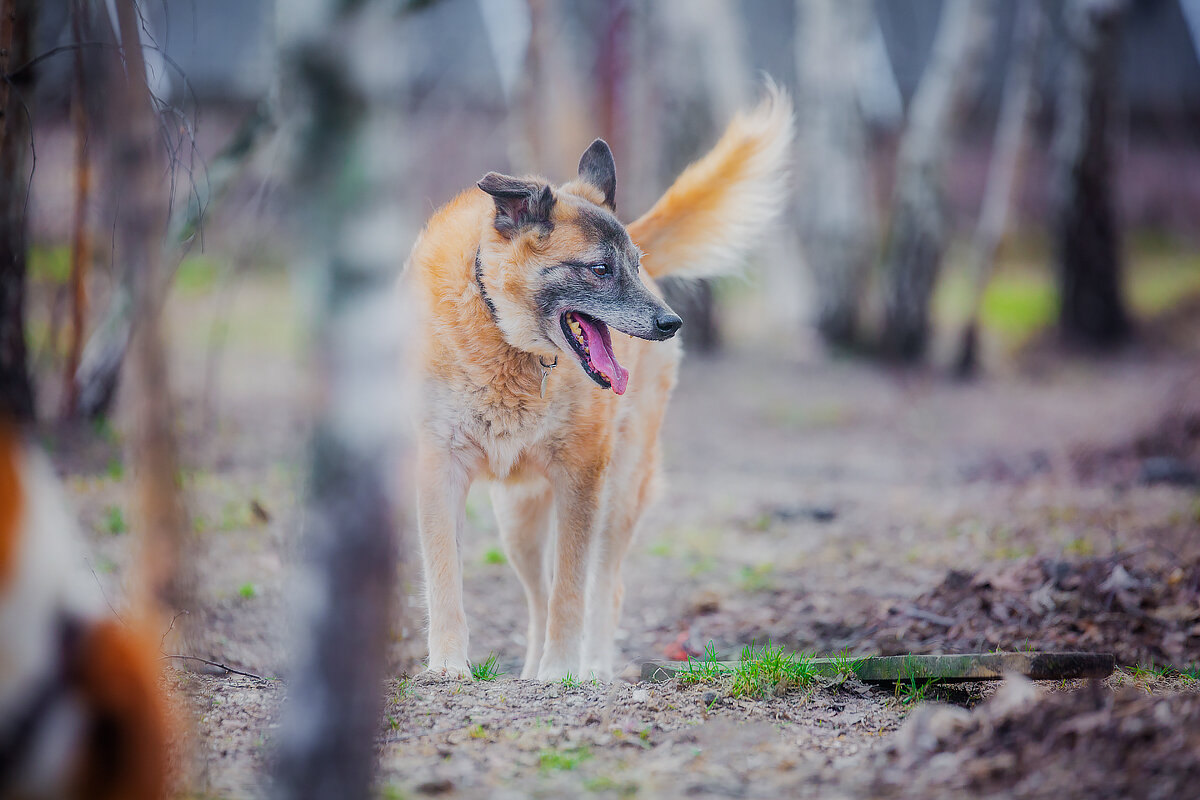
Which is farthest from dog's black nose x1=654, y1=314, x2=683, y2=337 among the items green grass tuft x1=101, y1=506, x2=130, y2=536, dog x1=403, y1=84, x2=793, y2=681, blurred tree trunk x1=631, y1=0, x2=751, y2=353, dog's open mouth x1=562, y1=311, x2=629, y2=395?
blurred tree trunk x1=631, y1=0, x2=751, y2=353

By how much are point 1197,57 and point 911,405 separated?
15057mm

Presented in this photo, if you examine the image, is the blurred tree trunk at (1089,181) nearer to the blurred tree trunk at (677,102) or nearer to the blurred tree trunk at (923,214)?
the blurred tree trunk at (923,214)

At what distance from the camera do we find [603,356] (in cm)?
419

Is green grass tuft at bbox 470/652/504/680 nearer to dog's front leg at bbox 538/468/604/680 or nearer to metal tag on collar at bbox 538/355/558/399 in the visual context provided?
dog's front leg at bbox 538/468/604/680

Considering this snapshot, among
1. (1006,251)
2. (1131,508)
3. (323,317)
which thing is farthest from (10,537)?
(1006,251)

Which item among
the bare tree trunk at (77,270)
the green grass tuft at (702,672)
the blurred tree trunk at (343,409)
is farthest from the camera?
the bare tree trunk at (77,270)

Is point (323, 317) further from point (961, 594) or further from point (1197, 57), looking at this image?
point (1197, 57)

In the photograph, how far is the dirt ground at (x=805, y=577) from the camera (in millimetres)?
2773

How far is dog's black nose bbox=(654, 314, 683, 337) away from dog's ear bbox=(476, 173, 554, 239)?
62 cm

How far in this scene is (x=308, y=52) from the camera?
2.06m

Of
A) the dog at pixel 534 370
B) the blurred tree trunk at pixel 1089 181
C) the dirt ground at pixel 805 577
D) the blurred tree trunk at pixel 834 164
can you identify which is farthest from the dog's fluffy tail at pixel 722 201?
the blurred tree trunk at pixel 1089 181

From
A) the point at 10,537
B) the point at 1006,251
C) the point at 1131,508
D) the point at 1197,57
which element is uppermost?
the point at 1197,57

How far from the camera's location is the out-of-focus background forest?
9.36 feet

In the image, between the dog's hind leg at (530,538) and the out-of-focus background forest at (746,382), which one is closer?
the out-of-focus background forest at (746,382)
